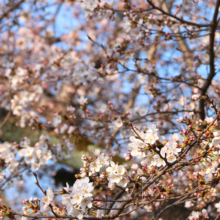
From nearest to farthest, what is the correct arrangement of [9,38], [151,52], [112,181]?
[112,181] → [151,52] → [9,38]

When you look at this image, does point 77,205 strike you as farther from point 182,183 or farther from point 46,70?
point 46,70

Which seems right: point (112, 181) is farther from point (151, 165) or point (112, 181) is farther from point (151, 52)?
point (151, 52)

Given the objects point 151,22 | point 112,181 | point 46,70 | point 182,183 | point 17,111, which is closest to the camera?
point 112,181

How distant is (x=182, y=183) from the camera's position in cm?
326

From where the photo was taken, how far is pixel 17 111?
3604 millimetres

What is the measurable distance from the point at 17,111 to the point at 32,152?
1.13m

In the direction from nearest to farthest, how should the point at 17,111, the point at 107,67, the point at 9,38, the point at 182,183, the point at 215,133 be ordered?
the point at 215,133 → the point at 107,67 → the point at 182,183 → the point at 17,111 → the point at 9,38

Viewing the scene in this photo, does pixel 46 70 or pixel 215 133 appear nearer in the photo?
pixel 215 133

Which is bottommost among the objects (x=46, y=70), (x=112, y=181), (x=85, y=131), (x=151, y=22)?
(x=112, y=181)

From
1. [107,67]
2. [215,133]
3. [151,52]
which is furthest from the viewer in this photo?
[151,52]

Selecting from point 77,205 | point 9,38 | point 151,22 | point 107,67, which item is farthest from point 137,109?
point 9,38

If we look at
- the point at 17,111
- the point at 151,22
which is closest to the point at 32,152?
the point at 17,111

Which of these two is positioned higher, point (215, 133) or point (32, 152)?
point (32, 152)

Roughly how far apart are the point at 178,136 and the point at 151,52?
11.3ft
